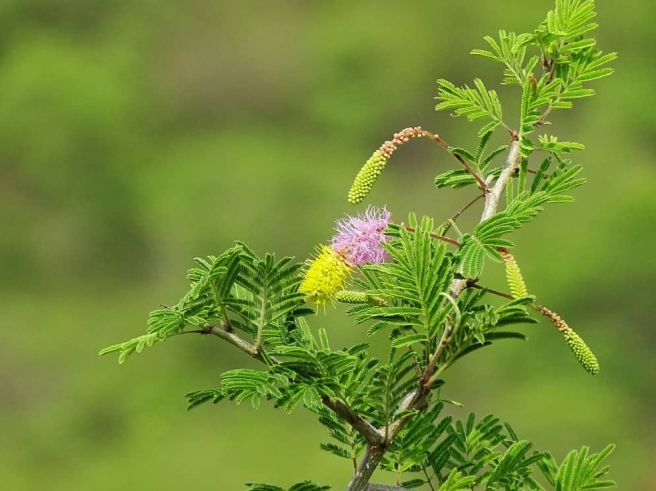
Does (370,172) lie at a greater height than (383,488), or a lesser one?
greater

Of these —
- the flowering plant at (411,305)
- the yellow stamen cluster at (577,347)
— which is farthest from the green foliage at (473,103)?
the yellow stamen cluster at (577,347)

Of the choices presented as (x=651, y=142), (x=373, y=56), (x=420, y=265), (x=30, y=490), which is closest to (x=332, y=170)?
(x=373, y=56)

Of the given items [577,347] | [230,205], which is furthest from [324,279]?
[230,205]

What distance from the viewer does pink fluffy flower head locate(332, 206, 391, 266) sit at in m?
0.50

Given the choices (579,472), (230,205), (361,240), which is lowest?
(579,472)

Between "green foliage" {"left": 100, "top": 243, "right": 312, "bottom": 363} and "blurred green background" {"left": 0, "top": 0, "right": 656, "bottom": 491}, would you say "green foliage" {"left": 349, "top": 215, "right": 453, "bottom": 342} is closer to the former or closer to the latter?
"green foliage" {"left": 100, "top": 243, "right": 312, "bottom": 363}

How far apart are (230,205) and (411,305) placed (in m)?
3.80

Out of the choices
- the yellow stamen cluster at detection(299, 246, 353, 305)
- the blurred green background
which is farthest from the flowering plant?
the blurred green background

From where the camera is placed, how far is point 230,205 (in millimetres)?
4250

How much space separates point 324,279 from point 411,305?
41mm

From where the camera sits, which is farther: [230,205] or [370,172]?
[230,205]

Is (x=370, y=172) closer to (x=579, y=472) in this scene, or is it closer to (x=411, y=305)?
(x=411, y=305)

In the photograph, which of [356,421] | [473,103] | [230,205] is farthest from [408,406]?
[230,205]

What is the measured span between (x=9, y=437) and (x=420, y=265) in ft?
12.5
